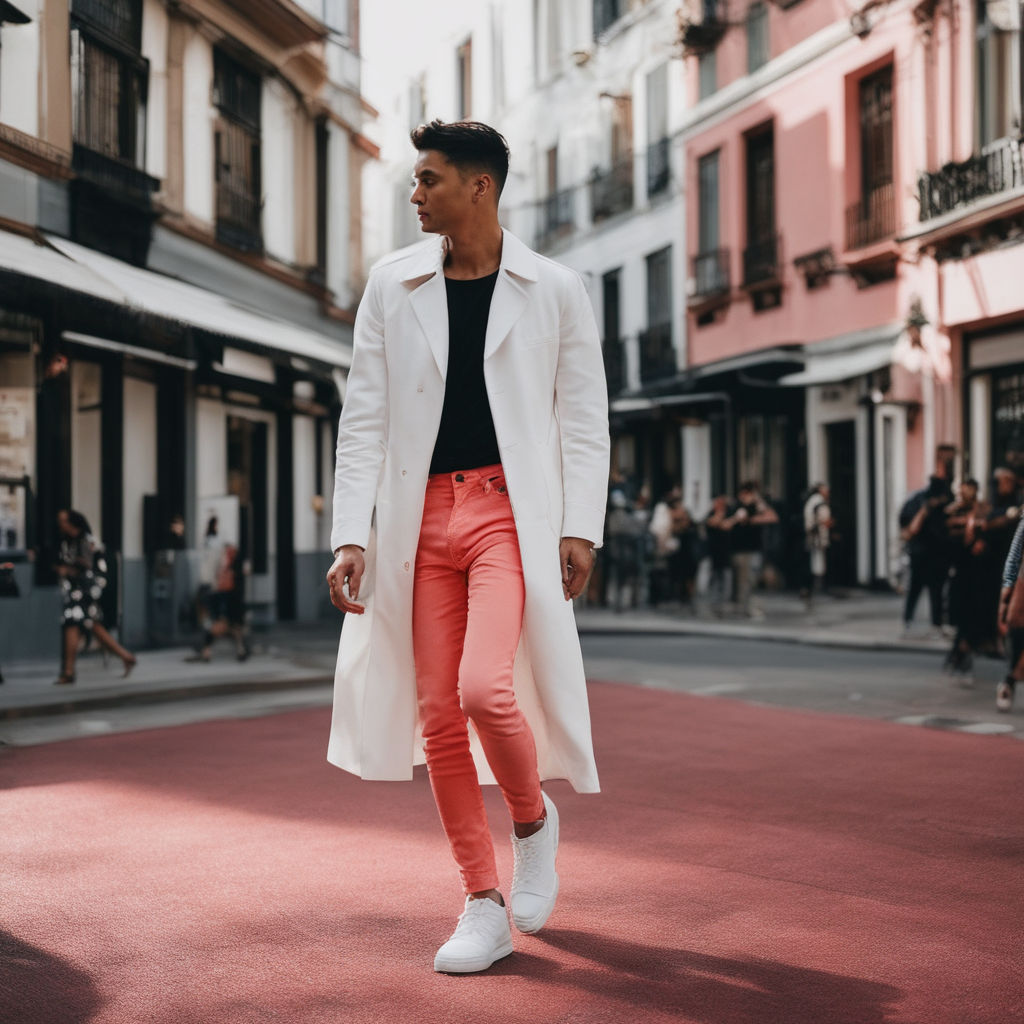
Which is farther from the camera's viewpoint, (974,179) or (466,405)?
(974,179)

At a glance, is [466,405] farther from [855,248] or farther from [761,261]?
[761,261]

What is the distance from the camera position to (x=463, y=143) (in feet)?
12.2

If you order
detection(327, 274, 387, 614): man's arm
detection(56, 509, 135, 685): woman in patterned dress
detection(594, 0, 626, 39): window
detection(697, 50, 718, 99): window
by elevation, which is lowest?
detection(56, 509, 135, 685): woman in patterned dress

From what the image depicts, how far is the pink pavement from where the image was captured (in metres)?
3.39

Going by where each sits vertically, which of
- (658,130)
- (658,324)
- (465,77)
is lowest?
(658,324)

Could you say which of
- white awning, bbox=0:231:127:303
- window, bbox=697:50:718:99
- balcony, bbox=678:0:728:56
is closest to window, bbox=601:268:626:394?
window, bbox=697:50:718:99

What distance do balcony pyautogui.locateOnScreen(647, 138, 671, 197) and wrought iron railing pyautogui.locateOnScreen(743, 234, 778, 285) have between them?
12.6 feet

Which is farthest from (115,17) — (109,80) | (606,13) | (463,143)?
(606,13)

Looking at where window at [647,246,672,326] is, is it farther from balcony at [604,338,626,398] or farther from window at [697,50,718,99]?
window at [697,50,718,99]

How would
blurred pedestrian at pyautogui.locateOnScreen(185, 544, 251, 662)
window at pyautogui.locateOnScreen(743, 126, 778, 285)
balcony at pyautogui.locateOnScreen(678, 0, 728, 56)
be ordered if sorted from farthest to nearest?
balcony at pyautogui.locateOnScreen(678, 0, 728, 56), window at pyautogui.locateOnScreen(743, 126, 778, 285), blurred pedestrian at pyautogui.locateOnScreen(185, 544, 251, 662)

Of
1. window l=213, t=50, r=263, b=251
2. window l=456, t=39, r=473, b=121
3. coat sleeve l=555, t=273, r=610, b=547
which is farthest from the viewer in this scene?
window l=456, t=39, r=473, b=121

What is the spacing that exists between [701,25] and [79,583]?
59.6 feet

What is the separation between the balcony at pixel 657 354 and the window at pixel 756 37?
5.72 meters

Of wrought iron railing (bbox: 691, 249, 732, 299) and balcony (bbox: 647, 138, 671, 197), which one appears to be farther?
balcony (bbox: 647, 138, 671, 197)
